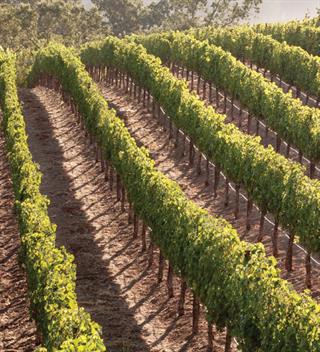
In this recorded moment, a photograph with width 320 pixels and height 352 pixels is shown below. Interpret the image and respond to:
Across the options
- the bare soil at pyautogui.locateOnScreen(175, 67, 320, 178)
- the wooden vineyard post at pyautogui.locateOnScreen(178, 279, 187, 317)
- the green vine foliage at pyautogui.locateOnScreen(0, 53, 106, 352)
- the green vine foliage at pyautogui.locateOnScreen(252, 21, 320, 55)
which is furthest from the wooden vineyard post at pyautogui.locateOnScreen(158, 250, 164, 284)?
the green vine foliage at pyautogui.locateOnScreen(252, 21, 320, 55)

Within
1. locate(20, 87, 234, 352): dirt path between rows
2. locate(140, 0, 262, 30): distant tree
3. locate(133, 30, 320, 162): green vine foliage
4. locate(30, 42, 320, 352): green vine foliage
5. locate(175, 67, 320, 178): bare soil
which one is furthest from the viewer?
locate(140, 0, 262, 30): distant tree

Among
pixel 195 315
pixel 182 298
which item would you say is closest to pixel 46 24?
pixel 182 298

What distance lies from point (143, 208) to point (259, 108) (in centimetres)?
1634

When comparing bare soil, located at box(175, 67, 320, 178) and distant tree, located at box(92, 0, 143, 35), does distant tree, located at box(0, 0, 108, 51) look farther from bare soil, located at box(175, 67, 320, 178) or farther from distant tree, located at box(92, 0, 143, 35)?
bare soil, located at box(175, 67, 320, 178)

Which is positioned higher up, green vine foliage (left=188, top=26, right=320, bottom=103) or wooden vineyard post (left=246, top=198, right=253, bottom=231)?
green vine foliage (left=188, top=26, right=320, bottom=103)

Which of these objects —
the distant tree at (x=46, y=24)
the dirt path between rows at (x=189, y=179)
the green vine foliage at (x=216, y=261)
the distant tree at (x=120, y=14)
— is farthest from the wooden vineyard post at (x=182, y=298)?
the distant tree at (x=120, y=14)

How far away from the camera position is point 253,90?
43.0 m

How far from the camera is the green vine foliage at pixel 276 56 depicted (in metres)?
48.6

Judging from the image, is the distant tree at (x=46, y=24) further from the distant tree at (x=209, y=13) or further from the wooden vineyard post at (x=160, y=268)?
the wooden vineyard post at (x=160, y=268)

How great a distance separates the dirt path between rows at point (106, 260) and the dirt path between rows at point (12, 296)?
2.20 metres

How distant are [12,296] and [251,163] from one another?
1164cm

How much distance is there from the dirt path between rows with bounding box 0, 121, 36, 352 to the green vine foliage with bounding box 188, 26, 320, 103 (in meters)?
23.4

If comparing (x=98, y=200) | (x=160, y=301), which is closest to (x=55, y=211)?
(x=98, y=200)

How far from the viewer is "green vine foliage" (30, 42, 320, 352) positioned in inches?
754
